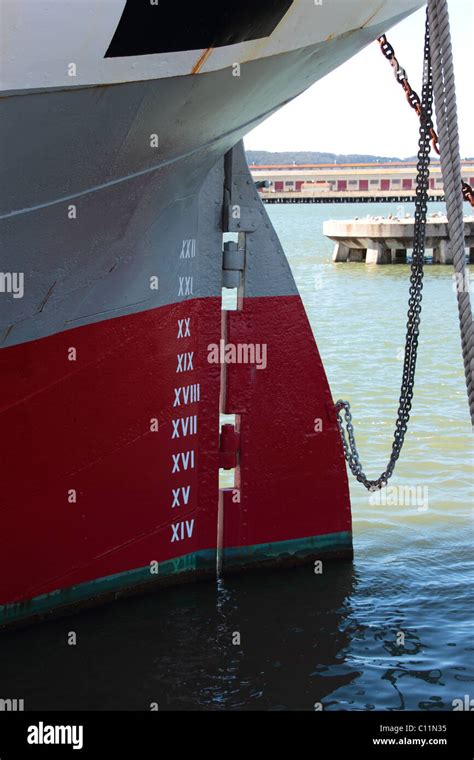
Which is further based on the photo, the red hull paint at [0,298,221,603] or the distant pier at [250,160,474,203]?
the distant pier at [250,160,474,203]

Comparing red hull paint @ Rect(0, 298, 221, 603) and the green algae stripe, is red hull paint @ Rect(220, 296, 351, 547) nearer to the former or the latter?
the green algae stripe

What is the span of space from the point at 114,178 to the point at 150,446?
4.77 feet

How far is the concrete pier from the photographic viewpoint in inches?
1391

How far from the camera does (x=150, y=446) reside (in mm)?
5629

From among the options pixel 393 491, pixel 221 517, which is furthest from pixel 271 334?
pixel 393 491

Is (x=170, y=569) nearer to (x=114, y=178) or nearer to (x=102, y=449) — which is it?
(x=102, y=449)

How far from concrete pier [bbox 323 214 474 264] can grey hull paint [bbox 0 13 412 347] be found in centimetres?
2998

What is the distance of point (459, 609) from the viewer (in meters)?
6.05
